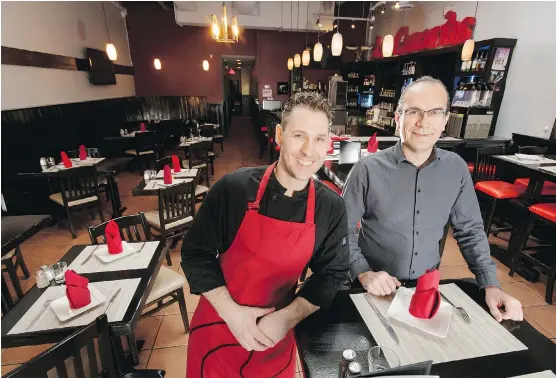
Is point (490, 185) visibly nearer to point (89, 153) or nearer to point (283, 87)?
point (89, 153)

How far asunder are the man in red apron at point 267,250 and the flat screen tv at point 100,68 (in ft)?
25.3

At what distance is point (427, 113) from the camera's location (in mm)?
1488

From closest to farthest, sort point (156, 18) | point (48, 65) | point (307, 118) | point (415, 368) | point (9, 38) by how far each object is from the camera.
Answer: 1. point (415, 368)
2. point (307, 118)
3. point (9, 38)
4. point (48, 65)
5. point (156, 18)

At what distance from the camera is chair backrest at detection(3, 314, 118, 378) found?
1025 mm

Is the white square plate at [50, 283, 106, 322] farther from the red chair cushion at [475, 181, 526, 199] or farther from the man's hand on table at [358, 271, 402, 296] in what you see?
the red chair cushion at [475, 181, 526, 199]

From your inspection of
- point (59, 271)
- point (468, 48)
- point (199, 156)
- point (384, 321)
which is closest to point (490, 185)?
point (468, 48)

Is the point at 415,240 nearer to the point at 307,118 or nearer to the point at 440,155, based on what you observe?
the point at 440,155

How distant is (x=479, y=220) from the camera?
5.32 ft

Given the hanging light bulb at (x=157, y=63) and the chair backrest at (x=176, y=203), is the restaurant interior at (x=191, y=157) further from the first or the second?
the hanging light bulb at (x=157, y=63)

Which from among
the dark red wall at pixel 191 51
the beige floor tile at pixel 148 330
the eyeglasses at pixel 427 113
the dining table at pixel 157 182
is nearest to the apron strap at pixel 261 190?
the eyeglasses at pixel 427 113

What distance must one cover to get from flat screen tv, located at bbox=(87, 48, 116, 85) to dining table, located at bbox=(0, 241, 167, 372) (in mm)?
6593

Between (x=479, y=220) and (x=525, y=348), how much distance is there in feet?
2.56

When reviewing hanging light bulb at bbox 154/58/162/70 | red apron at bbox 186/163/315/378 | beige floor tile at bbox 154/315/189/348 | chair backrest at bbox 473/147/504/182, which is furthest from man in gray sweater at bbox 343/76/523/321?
hanging light bulb at bbox 154/58/162/70

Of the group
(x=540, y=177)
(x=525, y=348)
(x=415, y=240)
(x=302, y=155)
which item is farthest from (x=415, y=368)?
(x=540, y=177)
